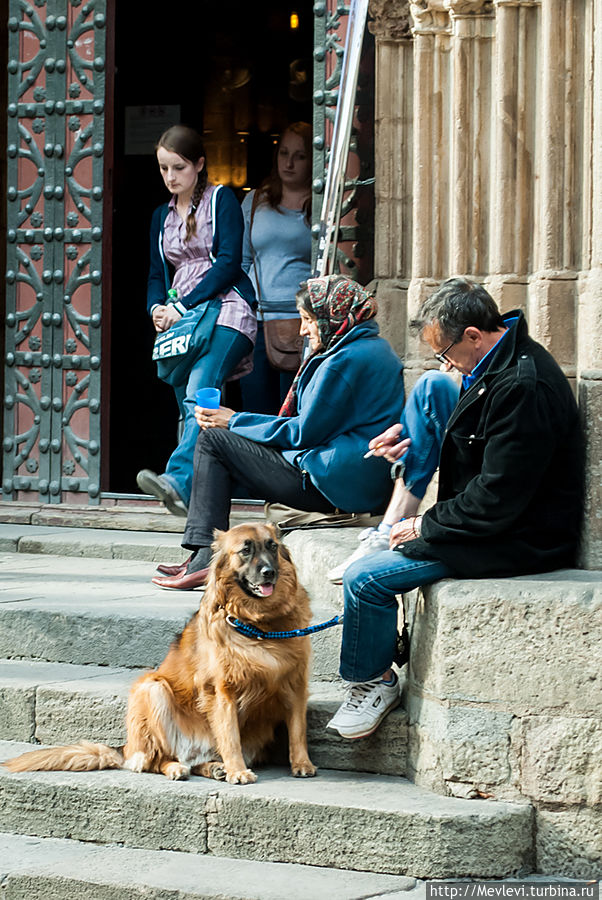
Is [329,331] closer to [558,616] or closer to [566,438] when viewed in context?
[566,438]

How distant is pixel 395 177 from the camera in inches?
261

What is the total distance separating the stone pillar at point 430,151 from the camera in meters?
6.11

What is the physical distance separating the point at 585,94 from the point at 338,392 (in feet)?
5.06

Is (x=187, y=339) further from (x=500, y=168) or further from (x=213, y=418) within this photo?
(x=500, y=168)

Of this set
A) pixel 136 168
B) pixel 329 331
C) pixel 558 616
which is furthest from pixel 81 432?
pixel 558 616

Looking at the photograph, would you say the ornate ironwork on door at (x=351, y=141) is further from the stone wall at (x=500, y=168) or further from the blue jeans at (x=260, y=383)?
the blue jeans at (x=260, y=383)

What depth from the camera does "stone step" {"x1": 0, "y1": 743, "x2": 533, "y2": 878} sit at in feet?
13.3

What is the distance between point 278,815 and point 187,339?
3.49 meters

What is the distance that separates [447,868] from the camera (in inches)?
158

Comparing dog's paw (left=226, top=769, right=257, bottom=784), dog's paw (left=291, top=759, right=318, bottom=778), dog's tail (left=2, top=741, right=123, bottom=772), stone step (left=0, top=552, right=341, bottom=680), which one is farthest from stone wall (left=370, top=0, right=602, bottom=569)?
dog's tail (left=2, top=741, right=123, bottom=772)

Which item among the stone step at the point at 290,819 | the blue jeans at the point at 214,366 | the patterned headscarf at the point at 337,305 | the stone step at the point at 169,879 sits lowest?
the stone step at the point at 169,879

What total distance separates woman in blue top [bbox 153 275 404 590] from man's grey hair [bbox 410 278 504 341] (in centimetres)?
124

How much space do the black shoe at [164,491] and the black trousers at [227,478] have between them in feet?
2.85

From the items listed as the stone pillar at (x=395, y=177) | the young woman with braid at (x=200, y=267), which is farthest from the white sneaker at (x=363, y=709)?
the young woman with braid at (x=200, y=267)
